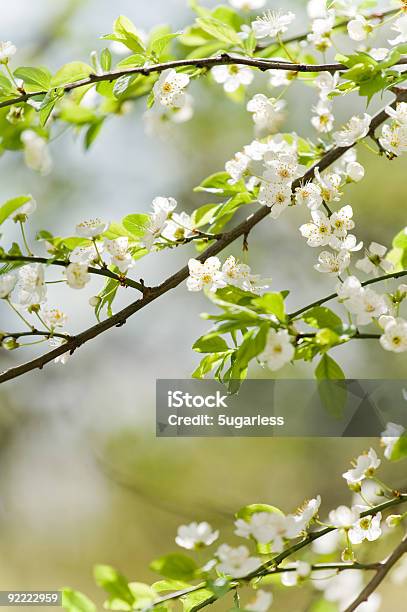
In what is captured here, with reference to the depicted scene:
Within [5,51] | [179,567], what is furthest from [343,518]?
[5,51]

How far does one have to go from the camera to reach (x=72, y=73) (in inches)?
23.5

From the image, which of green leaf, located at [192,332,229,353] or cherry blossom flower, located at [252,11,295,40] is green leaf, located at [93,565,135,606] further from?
cherry blossom flower, located at [252,11,295,40]

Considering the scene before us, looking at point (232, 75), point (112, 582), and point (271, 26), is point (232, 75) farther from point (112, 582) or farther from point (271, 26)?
point (112, 582)

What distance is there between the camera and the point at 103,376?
139 centimetres

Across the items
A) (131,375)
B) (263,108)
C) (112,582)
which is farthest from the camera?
(131,375)

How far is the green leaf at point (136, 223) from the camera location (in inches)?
22.5

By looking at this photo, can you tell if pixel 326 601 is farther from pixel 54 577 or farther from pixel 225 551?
pixel 54 577

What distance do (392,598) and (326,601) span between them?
786mm

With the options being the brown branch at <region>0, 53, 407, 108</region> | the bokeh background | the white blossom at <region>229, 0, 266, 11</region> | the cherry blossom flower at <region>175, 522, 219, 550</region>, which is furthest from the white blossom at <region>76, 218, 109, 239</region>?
the bokeh background

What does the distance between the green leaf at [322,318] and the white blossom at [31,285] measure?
0.69 feet

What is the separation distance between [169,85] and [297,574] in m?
0.44

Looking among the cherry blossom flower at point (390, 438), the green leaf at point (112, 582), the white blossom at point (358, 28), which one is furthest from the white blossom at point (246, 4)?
the green leaf at point (112, 582)

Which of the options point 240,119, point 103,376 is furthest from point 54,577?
point 240,119

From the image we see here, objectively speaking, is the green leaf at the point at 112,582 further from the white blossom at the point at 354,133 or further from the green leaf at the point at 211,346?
the white blossom at the point at 354,133
